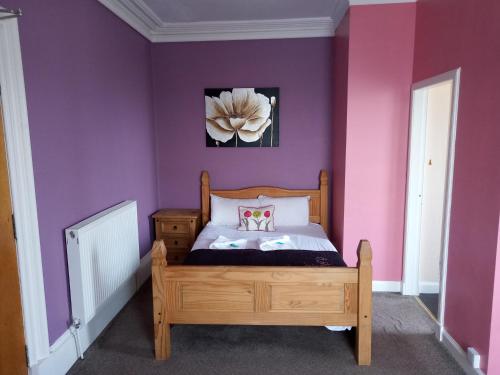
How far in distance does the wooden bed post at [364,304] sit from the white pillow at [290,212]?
5.04 feet

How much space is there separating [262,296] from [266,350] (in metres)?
0.45

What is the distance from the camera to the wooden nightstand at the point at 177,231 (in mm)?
3781

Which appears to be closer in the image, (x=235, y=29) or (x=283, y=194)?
(x=235, y=29)

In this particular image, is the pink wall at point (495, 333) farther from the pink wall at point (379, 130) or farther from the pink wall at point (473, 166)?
A: the pink wall at point (379, 130)

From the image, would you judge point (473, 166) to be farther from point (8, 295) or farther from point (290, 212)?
point (8, 295)

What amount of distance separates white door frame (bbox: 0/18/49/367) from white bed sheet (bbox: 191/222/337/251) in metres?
1.28

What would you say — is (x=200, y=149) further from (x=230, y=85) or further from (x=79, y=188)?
(x=79, y=188)

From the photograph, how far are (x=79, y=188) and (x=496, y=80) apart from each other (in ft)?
8.32

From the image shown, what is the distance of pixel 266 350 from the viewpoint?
248 cm

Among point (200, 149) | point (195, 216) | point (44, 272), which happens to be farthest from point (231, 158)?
point (44, 272)

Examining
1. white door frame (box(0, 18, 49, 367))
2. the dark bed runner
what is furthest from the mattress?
white door frame (box(0, 18, 49, 367))

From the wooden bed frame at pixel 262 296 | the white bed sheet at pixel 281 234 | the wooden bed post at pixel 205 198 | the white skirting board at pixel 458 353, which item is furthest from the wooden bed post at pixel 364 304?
the wooden bed post at pixel 205 198

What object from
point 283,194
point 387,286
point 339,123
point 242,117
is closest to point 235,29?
point 242,117

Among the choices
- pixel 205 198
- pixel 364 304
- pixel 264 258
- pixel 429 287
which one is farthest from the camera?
pixel 205 198
